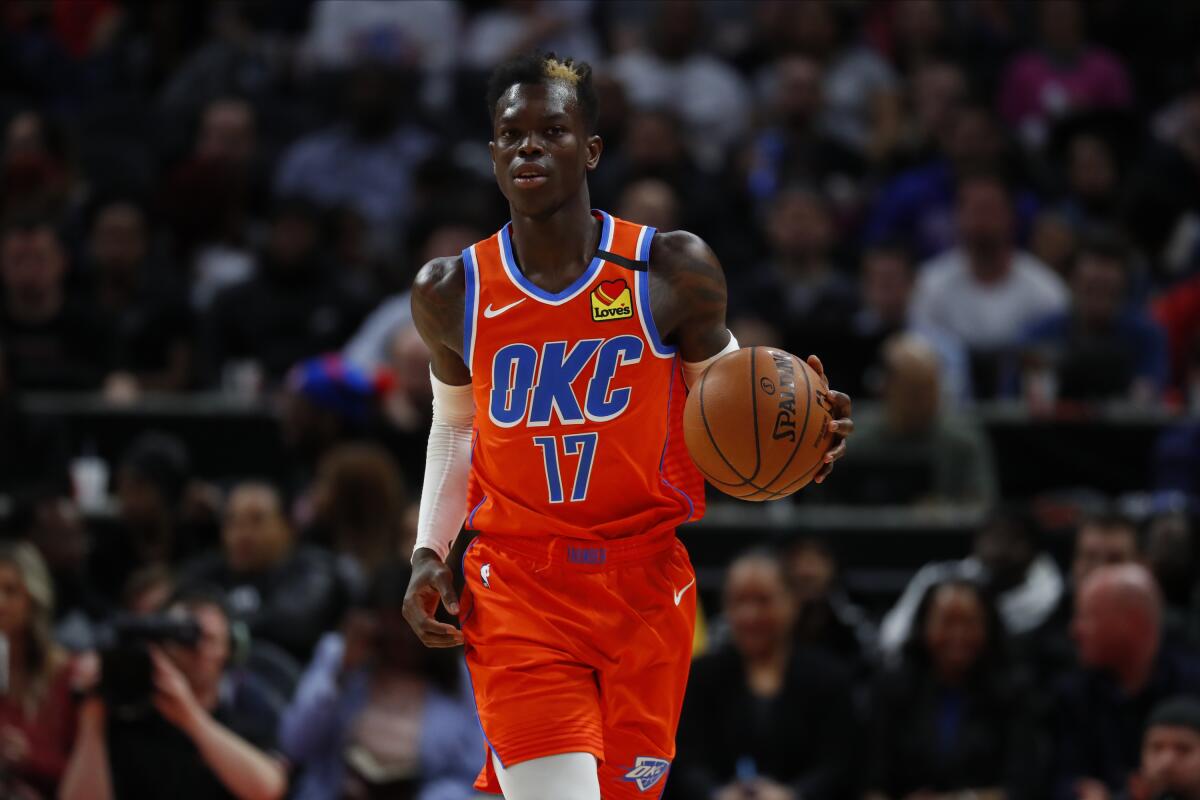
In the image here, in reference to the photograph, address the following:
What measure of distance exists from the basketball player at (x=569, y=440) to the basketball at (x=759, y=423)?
3.3 inches

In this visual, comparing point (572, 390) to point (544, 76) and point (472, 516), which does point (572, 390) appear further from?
point (544, 76)

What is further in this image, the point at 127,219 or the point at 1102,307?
the point at 127,219

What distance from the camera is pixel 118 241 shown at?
10.8 metres

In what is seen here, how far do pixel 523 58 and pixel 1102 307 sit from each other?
633 centimetres

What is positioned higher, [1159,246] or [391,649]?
[1159,246]

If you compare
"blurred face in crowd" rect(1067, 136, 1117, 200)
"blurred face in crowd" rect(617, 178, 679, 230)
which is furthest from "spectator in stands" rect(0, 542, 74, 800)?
"blurred face in crowd" rect(1067, 136, 1117, 200)

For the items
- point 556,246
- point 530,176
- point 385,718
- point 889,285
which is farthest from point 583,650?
point 889,285

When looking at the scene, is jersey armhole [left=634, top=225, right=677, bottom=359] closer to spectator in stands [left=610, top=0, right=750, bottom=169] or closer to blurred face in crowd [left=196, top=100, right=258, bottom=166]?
blurred face in crowd [left=196, top=100, right=258, bottom=166]

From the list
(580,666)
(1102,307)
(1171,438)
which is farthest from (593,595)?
(1102,307)

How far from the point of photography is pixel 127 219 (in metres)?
10.8

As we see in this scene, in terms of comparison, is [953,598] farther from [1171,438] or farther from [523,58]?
[523,58]

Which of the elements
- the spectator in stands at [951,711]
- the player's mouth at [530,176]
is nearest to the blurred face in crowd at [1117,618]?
the spectator in stands at [951,711]

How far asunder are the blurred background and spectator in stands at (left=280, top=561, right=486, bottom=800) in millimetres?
16

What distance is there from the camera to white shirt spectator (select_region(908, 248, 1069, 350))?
10.6m
